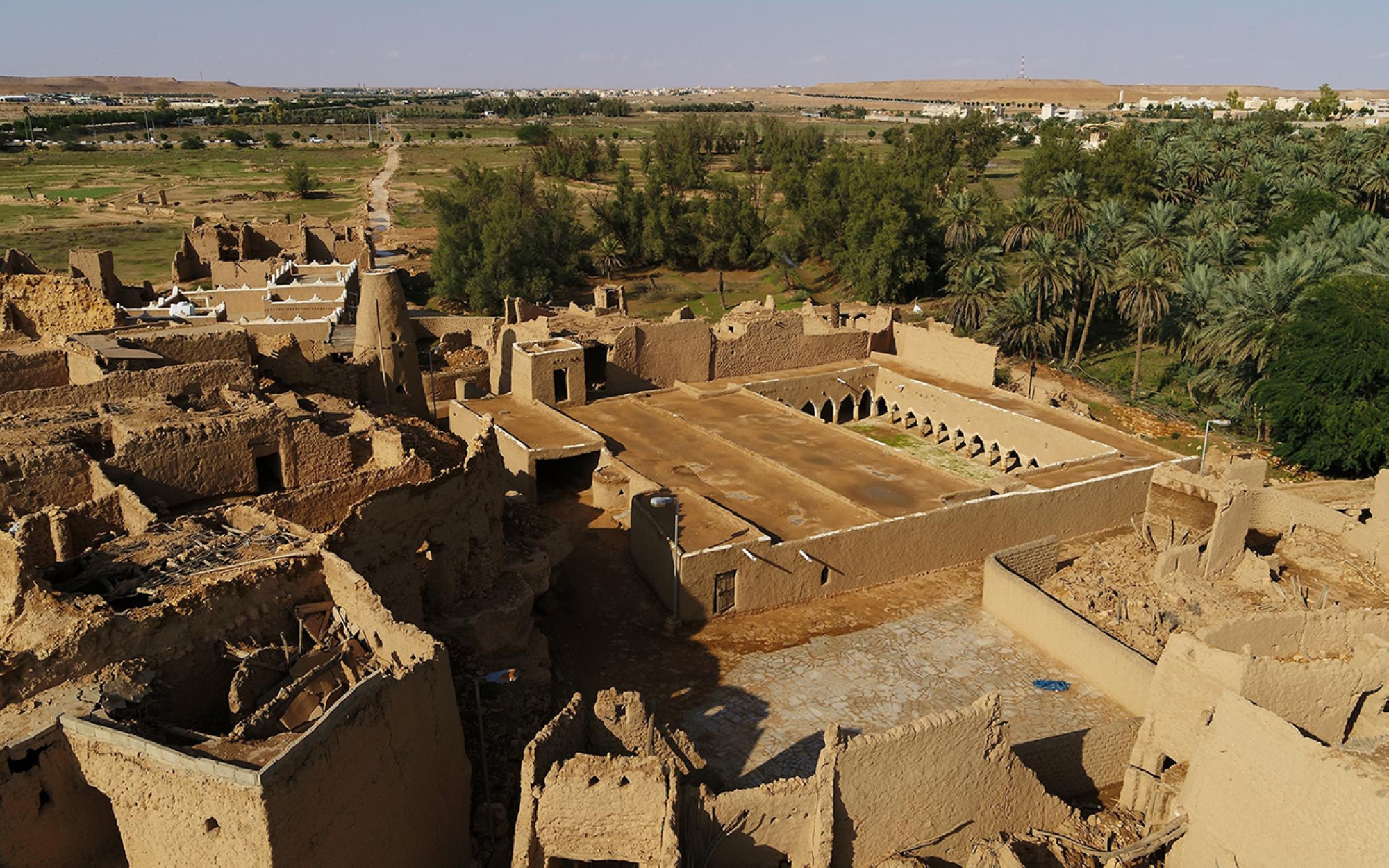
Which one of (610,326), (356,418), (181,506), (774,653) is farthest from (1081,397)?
(181,506)

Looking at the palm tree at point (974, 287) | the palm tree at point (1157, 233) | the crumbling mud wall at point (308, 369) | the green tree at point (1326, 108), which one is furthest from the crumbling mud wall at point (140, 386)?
the green tree at point (1326, 108)

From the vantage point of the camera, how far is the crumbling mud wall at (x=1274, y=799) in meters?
9.77

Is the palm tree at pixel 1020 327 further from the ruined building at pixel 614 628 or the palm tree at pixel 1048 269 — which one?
the ruined building at pixel 614 628

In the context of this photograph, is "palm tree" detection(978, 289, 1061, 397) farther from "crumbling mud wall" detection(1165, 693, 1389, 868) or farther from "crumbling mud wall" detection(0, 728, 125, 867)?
"crumbling mud wall" detection(0, 728, 125, 867)

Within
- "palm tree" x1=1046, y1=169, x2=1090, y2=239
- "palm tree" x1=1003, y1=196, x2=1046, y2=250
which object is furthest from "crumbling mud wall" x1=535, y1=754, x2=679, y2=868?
"palm tree" x1=1046, y1=169, x2=1090, y2=239

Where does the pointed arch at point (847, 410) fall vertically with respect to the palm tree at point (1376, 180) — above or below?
below

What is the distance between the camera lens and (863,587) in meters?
18.0

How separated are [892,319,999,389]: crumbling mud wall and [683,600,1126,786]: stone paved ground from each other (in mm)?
12426

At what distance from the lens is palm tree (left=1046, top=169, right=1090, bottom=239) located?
41719 millimetres

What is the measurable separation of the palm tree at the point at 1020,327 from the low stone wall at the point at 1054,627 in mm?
19060

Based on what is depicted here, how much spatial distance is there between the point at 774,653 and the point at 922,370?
15.7m

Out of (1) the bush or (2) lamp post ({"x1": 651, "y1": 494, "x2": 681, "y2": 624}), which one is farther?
(1) the bush

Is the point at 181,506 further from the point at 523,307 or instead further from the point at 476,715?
the point at 523,307

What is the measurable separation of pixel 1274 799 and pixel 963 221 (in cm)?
3695
